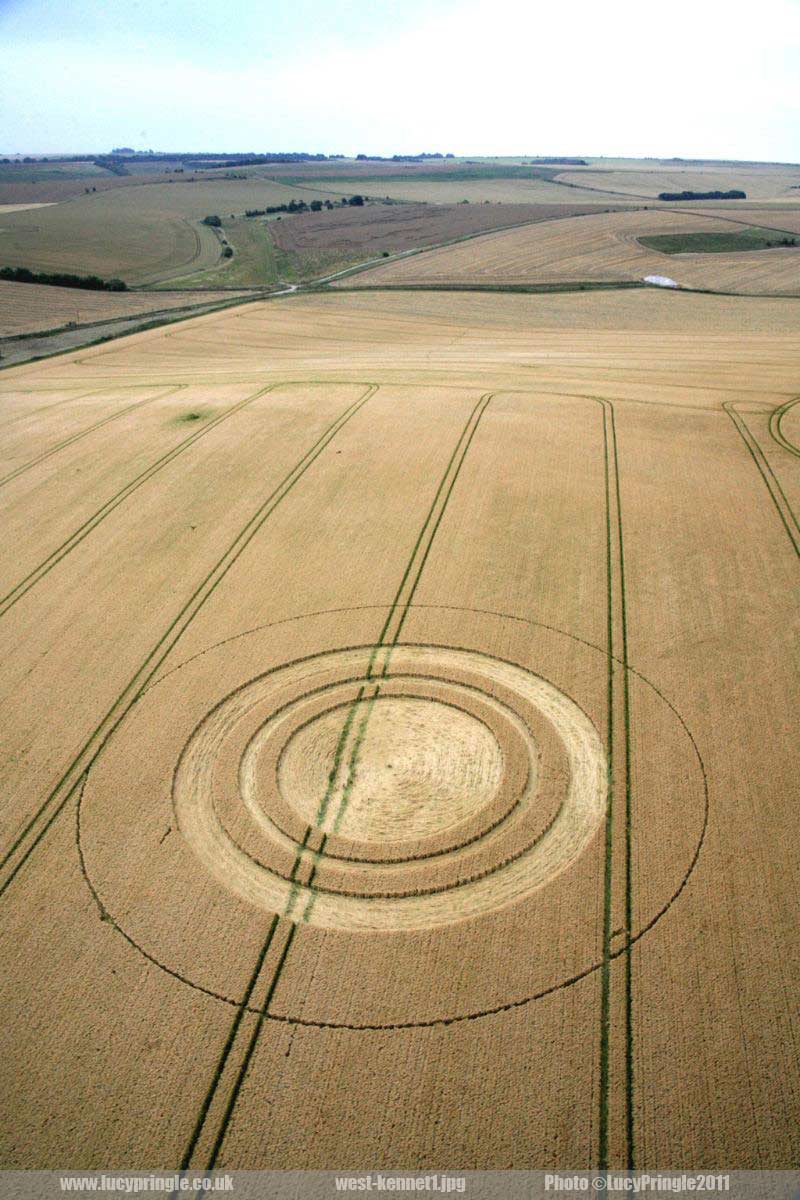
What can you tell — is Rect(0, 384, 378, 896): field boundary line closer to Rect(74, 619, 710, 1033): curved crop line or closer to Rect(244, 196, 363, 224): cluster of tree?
Rect(74, 619, 710, 1033): curved crop line

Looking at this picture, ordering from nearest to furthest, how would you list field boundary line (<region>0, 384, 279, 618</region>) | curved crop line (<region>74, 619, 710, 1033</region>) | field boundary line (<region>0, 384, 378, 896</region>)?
curved crop line (<region>74, 619, 710, 1033</region>) < field boundary line (<region>0, 384, 378, 896</region>) < field boundary line (<region>0, 384, 279, 618</region>)

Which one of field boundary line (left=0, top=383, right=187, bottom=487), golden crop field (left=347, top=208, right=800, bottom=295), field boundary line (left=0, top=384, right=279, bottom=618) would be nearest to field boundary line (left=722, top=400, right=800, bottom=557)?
field boundary line (left=0, top=384, right=279, bottom=618)

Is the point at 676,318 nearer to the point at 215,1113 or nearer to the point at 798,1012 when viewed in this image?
the point at 798,1012

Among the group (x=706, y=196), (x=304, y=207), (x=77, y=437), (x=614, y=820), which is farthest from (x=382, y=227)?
(x=614, y=820)

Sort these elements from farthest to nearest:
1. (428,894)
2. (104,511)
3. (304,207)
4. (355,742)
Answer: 1. (304,207)
2. (104,511)
3. (355,742)
4. (428,894)

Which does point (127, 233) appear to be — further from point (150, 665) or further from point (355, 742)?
point (355, 742)

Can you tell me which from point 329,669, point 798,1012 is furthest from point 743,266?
point 798,1012

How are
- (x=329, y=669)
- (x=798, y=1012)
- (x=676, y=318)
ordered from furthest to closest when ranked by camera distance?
(x=676, y=318)
(x=329, y=669)
(x=798, y=1012)
